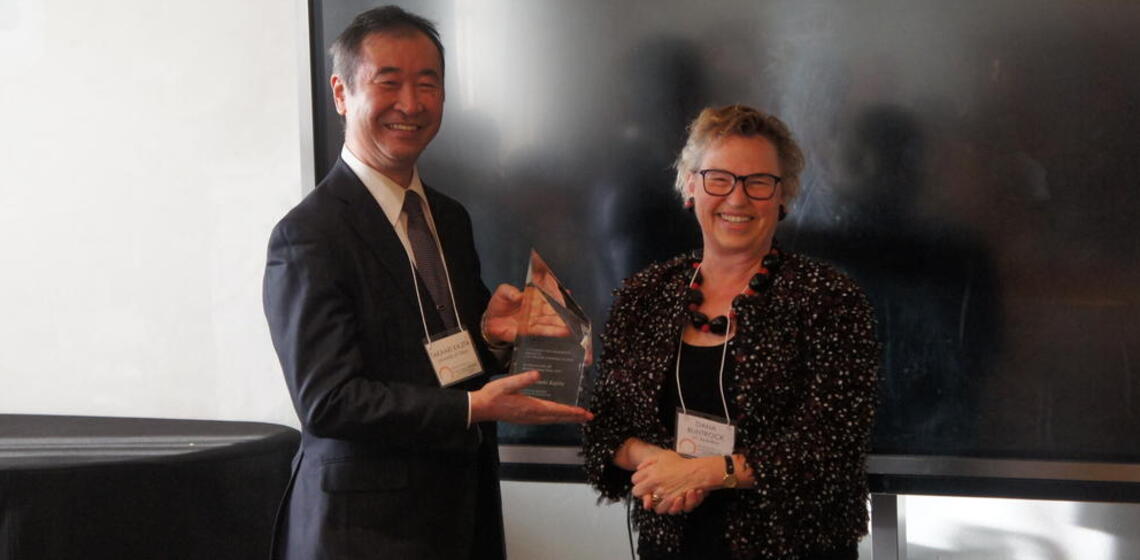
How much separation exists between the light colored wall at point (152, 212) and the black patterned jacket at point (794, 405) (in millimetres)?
867

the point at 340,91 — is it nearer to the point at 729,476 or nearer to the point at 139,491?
the point at 729,476

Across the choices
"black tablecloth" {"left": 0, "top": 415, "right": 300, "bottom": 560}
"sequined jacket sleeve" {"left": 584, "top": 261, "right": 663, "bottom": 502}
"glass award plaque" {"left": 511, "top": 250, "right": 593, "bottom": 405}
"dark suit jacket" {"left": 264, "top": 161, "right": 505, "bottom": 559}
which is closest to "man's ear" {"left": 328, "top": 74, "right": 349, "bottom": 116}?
"dark suit jacket" {"left": 264, "top": 161, "right": 505, "bottom": 559}

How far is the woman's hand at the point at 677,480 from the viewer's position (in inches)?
67.0

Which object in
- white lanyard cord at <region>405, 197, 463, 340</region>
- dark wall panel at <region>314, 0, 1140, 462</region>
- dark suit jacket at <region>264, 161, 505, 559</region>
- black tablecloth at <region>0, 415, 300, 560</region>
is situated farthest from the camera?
black tablecloth at <region>0, 415, 300, 560</region>

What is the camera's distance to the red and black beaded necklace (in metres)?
1.78

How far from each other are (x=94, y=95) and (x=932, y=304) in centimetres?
216

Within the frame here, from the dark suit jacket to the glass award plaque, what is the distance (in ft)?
0.43

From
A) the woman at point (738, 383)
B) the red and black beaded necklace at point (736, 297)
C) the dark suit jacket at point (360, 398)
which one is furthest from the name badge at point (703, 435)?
the dark suit jacket at point (360, 398)

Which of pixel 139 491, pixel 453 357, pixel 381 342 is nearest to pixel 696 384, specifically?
pixel 453 357

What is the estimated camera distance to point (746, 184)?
1801 mm

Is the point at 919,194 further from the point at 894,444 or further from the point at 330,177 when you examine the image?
the point at 330,177

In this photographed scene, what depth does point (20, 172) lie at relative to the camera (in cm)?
277

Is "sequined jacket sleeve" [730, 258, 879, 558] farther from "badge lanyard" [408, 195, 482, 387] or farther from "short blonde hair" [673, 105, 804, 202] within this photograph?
"badge lanyard" [408, 195, 482, 387]

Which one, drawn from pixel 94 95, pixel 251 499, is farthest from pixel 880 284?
pixel 94 95
